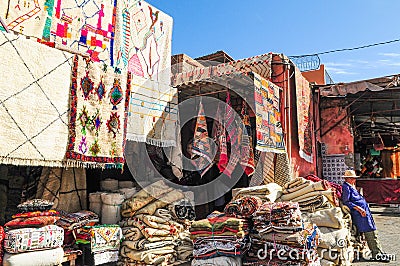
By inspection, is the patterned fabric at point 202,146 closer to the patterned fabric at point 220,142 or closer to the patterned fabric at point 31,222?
the patterned fabric at point 220,142

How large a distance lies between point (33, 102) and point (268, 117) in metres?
3.63

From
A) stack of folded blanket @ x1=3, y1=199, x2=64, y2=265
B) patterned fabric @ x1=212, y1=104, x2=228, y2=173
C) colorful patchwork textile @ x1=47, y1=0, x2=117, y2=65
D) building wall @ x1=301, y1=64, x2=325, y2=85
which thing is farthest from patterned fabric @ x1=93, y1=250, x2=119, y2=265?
building wall @ x1=301, y1=64, x2=325, y2=85

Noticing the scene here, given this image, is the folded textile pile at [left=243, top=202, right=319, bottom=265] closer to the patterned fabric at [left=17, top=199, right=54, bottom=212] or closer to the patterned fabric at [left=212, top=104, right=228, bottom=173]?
the patterned fabric at [left=212, top=104, right=228, bottom=173]

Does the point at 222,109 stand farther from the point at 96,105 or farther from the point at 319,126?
the point at 319,126

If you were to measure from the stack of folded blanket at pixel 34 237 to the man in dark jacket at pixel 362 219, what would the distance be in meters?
4.31

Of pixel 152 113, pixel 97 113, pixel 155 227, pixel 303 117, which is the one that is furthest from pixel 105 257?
pixel 303 117

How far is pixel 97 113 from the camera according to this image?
160 inches

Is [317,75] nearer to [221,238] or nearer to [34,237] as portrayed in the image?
[221,238]

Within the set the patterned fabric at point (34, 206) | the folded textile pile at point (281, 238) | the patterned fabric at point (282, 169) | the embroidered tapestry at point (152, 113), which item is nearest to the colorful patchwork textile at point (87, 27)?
the embroidered tapestry at point (152, 113)

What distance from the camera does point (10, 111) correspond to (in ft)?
10.5

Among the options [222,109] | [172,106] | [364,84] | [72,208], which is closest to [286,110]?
[222,109]

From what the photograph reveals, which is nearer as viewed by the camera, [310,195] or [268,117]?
[310,195]

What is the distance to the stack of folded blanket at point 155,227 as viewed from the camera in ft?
14.6

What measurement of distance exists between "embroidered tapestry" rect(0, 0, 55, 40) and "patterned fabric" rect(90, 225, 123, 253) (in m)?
2.50
